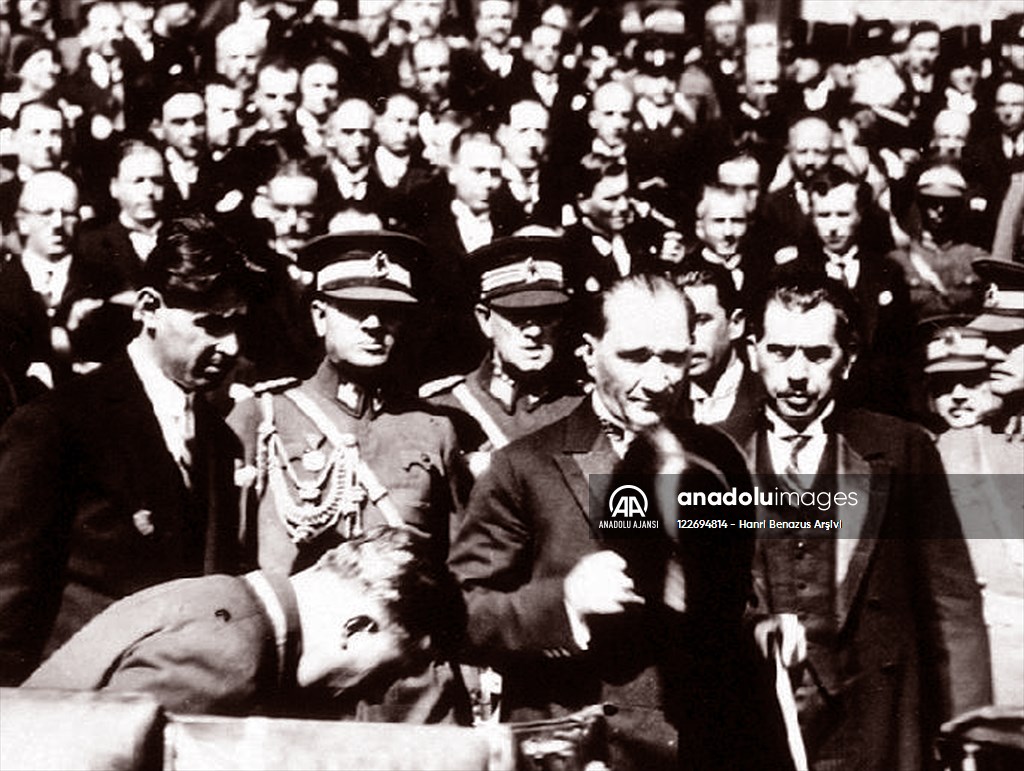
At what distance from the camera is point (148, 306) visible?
4.59m

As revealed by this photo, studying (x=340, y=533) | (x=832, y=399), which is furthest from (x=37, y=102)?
(x=832, y=399)

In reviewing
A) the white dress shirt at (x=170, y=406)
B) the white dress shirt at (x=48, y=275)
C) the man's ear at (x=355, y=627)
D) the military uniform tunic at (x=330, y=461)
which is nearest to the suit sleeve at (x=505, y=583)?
the military uniform tunic at (x=330, y=461)

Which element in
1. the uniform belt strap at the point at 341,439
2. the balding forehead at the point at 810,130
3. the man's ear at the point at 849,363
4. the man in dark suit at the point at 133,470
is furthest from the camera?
the balding forehead at the point at 810,130

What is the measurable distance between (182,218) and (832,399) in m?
2.39

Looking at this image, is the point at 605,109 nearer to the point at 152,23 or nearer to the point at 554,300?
the point at 554,300

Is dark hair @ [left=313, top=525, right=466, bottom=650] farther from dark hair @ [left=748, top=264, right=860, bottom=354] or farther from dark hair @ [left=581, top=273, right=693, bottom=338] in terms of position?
dark hair @ [left=748, top=264, right=860, bottom=354]

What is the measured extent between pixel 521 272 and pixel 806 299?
101 cm

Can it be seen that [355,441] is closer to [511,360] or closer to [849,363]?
[511,360]

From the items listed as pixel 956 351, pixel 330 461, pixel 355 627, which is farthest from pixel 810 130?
pixel 355 627

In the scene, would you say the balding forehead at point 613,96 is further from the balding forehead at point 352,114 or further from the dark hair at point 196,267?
the dark hair at point 196,267

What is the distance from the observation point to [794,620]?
14.9ft

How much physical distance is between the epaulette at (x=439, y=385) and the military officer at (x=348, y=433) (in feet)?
0.20

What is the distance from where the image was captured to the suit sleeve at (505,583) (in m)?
4.51

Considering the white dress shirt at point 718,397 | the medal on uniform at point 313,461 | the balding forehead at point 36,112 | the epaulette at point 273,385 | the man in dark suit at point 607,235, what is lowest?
the medal on uniform at point 313,461
